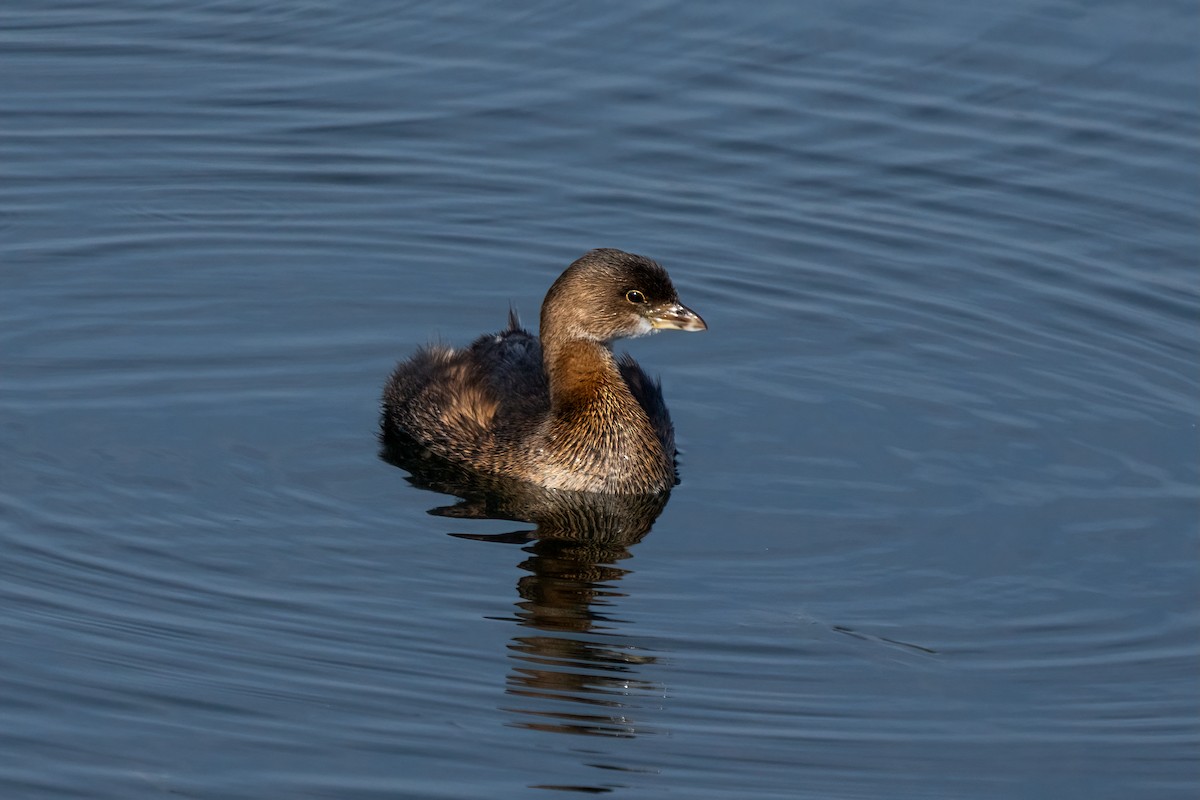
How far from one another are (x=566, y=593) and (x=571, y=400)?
6.75 ft

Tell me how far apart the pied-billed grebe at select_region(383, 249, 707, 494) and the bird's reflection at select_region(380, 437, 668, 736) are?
0.39 ft

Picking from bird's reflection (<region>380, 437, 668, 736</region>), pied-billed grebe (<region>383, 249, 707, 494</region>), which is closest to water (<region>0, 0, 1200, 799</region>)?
bird's reflection (<region>380, 437, 668, 736</region>)

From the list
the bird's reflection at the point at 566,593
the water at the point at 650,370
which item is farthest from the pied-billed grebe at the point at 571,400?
the water at the point at 650,370

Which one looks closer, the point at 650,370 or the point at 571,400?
the point at 571,400

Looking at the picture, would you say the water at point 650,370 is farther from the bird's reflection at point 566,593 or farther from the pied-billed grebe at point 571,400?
the pied-billed grebe at point 571,400

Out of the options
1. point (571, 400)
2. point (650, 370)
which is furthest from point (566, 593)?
point (650, 370)

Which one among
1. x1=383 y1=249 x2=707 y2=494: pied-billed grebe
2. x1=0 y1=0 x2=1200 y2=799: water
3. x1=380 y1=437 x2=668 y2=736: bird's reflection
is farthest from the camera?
x1=383 y1=249 x2=707 y2=494: pied-billed grebe

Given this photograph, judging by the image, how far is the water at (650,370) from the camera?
9.11 m

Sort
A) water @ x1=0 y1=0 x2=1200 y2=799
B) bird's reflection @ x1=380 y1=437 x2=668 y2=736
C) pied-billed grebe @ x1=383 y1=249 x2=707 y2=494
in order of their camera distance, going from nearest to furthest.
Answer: water @ x1=0 y1=0 x2=1200 y2=799, bird's reflection @ x1=380 y1=437 x2=668 y2=736, pied-billed grebe @ x1=383 y1=249 x2=707 y2=494

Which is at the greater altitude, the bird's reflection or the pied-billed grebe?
the pied-billed grebe

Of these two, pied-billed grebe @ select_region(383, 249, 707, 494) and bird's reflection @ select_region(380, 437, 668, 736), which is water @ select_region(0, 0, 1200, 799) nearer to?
bird's reflection @ select_region(380, 437, 668, 736)

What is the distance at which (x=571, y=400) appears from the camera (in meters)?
12.4

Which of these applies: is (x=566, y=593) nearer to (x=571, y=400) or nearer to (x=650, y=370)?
(x=571, y=400)

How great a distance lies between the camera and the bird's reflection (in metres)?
9.32
